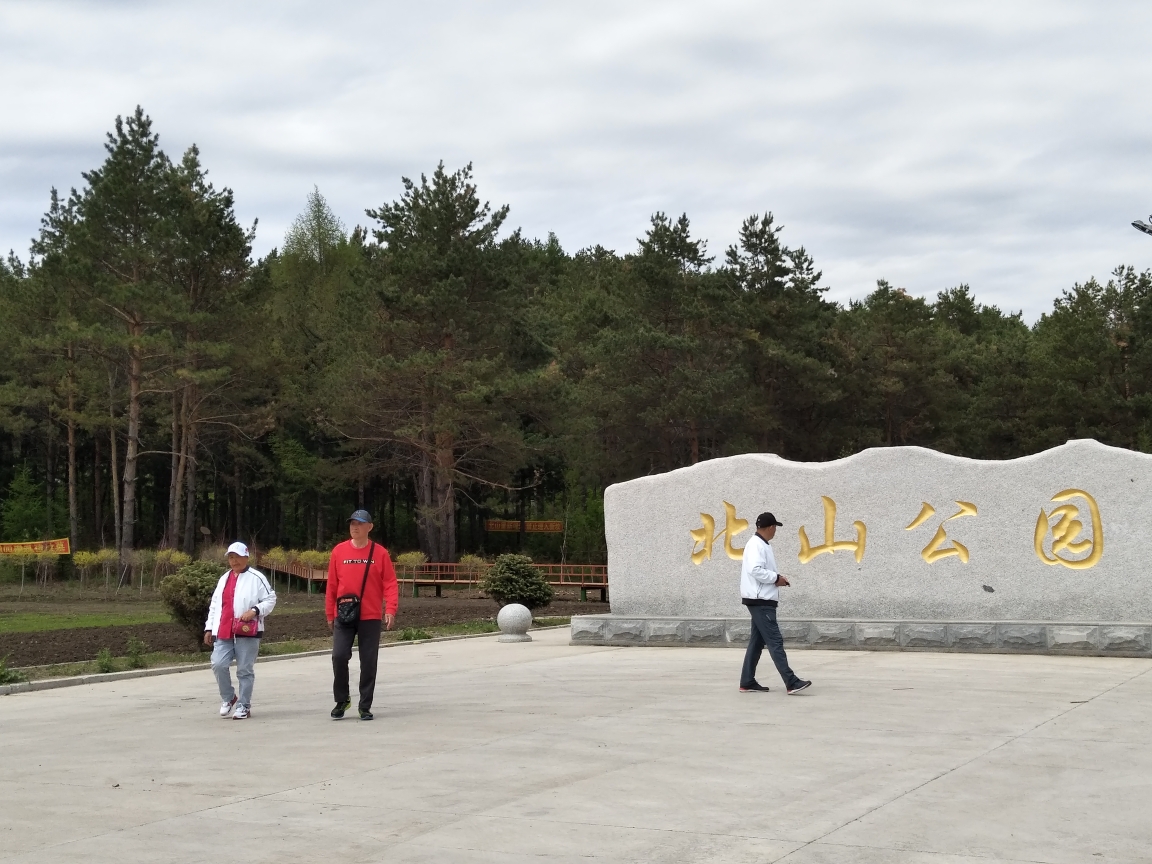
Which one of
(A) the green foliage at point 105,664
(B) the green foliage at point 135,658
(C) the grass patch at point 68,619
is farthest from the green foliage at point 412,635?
(C) the grass patch at point 68,619

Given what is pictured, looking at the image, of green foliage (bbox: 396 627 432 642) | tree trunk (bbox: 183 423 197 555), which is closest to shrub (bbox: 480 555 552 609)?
green foliage (bbox: 396 627 432 642)

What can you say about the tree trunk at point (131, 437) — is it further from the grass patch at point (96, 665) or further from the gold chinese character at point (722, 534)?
the gold chinese character at point (722, 534)

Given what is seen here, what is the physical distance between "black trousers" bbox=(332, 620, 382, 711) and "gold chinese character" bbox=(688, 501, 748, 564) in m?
7.87

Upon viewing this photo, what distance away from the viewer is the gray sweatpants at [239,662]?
31.8 ft

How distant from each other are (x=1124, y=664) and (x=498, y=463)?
31187mm

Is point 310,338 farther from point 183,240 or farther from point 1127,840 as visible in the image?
point 1127,840

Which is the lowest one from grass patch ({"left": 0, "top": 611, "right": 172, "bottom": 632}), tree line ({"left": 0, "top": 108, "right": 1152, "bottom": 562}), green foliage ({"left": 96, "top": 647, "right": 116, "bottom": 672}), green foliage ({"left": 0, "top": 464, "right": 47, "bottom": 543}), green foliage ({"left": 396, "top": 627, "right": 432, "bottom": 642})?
grass patch ({"left": 0, "top": 611, "right": 172, "bottom": 632})

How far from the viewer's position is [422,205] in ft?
134

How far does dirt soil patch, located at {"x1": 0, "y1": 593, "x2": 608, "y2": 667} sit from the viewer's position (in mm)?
16516

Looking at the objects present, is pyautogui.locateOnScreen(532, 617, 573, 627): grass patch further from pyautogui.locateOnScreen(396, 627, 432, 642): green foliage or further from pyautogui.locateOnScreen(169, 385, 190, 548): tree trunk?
pyautogui.locateOnScreen(169, 385, 190, 548): tree trunk

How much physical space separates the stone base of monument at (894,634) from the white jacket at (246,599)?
24.2ft

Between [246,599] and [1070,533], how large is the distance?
9.69 m

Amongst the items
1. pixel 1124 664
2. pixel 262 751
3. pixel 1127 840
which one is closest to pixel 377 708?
pixel 262 751

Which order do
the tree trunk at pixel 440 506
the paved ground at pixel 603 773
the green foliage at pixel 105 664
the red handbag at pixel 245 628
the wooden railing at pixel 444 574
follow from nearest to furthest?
the paved ground at pixel 603 773 → the red handbag at pixel 245 628 → the green foliage at pixel 105 664 → the wooden railing at pixel 444 574 → the tree trunk at pixel 440 506
